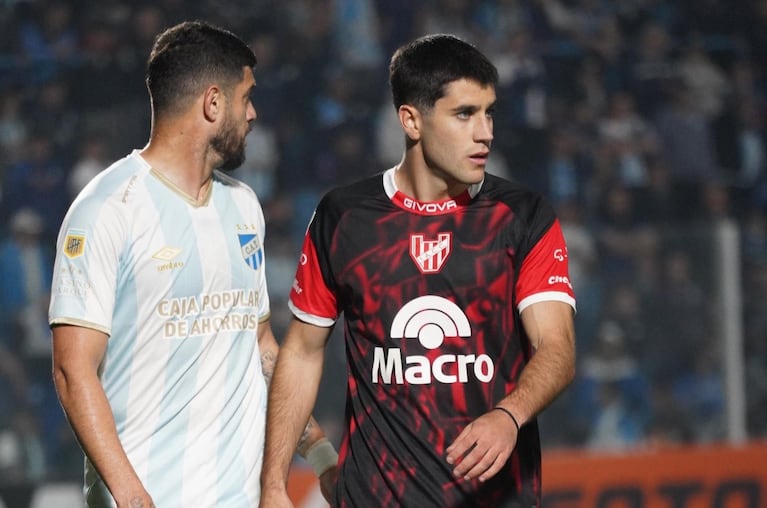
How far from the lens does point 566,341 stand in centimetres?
394

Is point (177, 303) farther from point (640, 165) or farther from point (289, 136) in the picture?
point (640, 165)

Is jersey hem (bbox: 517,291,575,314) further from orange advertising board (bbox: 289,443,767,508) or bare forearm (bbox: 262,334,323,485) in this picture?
orange advertising board (bbox: 289,443,767,508)

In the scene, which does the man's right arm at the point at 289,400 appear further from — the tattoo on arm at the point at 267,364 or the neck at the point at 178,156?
the neck at the point at 178,156

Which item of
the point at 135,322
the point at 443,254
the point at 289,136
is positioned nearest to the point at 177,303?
the point at 135,322

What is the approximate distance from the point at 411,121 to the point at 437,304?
62 cm

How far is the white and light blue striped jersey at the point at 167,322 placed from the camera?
12.8 ft

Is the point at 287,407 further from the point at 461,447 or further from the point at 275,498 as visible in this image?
the point at 461,447

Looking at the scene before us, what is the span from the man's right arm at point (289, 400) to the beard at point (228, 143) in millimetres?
591

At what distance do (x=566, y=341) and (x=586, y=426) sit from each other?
189 inches

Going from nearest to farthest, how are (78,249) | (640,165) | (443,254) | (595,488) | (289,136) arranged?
(78,249) → (443,254) → (595,488) → (289,136) → (640,165)

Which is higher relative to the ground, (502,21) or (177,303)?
(502,21)

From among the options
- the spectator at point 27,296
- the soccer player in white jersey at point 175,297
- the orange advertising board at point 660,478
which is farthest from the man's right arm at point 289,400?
the orange advertising board at point 660,478

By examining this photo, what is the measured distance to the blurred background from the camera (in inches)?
324

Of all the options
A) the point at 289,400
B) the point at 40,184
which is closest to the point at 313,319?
the point at 289,400
